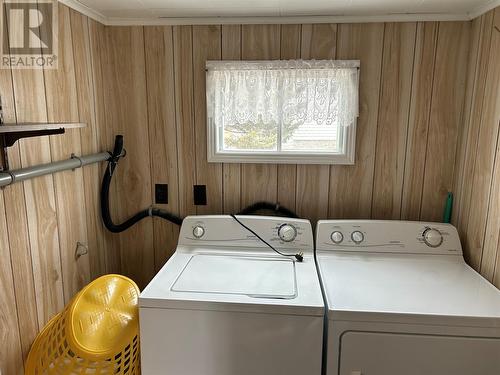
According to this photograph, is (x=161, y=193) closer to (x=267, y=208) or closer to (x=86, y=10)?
(x=267, y=208)

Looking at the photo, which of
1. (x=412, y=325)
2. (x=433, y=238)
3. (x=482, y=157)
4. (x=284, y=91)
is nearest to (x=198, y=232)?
(x=284, y=91)

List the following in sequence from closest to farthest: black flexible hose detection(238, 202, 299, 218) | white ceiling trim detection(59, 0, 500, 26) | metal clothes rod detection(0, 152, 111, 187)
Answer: metal clothes rod detection(0, 152, 111, 187) → white ceiling trim detection(59, 0, 500, 26) → black flexible hose detection(238, 202, 299, 218)

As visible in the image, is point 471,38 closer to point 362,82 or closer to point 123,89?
point 362,82

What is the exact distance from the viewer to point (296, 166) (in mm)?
1962

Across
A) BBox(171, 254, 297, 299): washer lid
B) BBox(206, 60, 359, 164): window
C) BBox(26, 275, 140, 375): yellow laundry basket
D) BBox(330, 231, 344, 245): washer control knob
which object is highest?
BBox(206, 60, 359, 164): window

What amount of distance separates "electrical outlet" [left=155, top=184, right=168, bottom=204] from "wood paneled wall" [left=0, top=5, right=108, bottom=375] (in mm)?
318

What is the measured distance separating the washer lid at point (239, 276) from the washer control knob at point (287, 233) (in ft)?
0.45

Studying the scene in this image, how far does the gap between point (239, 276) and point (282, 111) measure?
882mm

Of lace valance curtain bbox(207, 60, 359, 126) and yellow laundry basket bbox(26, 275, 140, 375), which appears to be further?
lace valance curtain bbox(207, 60, 359, 126)

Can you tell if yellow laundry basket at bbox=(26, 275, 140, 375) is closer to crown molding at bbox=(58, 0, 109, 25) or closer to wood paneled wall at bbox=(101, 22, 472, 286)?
wood paneled wall at bbox=(101, 22, 472, 286)

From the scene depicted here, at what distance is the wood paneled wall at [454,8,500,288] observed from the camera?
1.52m

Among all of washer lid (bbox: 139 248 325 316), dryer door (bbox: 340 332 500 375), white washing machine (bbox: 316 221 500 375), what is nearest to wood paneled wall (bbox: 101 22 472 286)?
washer lid (bbox: 139 248 325 316)

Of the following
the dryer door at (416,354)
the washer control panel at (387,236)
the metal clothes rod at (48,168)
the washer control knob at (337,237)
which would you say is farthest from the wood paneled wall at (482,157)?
the metal clothes rod at (48,168)

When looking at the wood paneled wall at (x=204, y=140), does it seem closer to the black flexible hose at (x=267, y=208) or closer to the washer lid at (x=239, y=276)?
the black flexible hose at (x=267, y=208)
